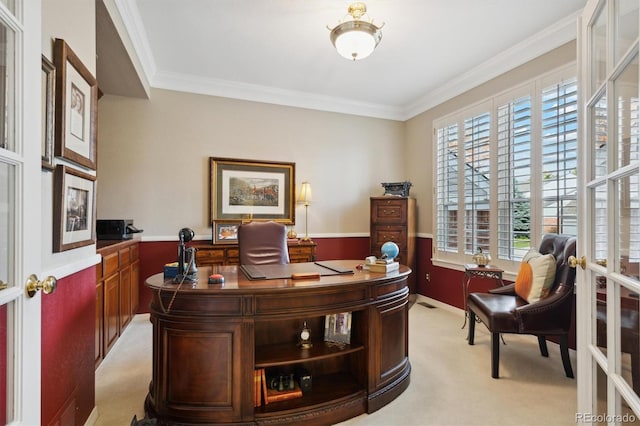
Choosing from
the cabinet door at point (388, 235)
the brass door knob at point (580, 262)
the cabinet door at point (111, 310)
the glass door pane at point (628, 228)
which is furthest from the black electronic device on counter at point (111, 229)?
the glass door pane at point (628, 228)

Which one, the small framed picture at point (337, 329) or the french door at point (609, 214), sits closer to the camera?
the french door at point (609, 214)

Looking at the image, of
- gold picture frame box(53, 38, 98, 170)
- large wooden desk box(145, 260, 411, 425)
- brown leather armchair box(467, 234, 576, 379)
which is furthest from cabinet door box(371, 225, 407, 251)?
gold picture frame box(53, 38, 98, 170)

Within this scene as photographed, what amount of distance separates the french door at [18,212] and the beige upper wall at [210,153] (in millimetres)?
3113

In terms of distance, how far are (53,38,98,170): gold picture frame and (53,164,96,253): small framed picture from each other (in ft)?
0.29

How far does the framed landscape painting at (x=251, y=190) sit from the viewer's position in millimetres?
4176

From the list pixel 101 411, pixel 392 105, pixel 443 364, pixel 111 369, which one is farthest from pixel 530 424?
pixel 392 105

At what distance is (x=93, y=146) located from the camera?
194 cm

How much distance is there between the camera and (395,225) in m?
4.50

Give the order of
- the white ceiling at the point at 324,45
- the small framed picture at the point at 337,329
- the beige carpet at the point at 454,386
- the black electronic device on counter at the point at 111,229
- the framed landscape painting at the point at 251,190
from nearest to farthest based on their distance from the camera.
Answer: the beige carpet at the point at 454,386
the small framed picture at the point at 337,329
the white ceiling at the point at 324,45
the black electronic device on counter at the point at 111,229
the framed landscape painting at the point at 251,190

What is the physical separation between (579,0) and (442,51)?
114 cm

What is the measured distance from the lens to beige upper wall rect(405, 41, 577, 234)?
10.7ft

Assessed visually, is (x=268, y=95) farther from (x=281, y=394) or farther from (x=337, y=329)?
(x=281, y=394)

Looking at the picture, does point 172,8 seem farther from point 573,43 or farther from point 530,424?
point 530,424

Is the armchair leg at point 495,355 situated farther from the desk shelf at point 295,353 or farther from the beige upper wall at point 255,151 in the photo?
the beige upper wall at point 255,151
